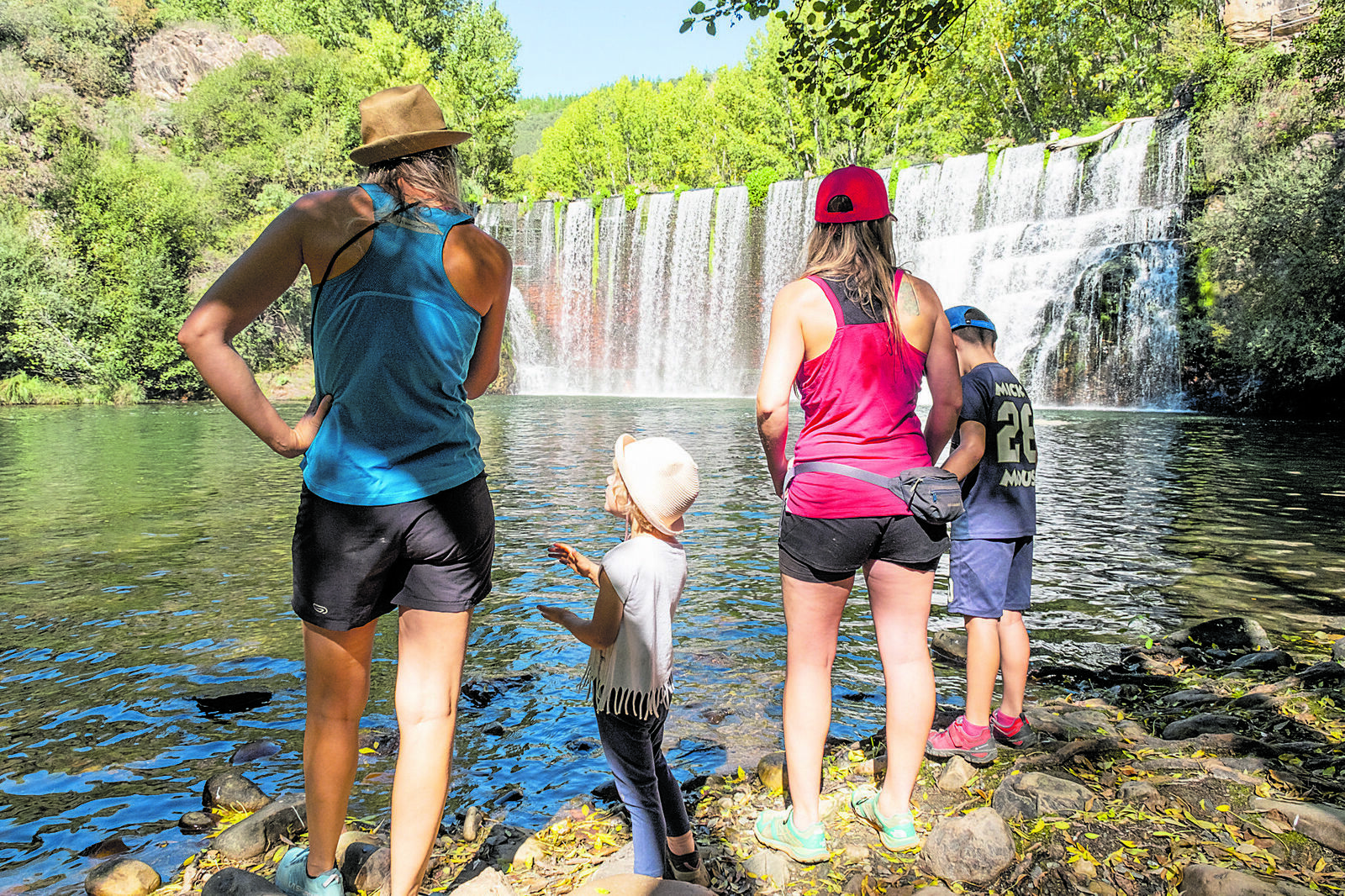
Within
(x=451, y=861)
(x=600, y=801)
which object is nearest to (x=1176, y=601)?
(x=600, y=801)

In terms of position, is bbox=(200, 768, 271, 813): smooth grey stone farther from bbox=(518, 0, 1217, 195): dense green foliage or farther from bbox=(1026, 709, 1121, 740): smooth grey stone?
bbox=(518, 0, 1217, 195): dense green foliage

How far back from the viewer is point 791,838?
3006 mm

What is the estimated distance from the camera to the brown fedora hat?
2.38 metres

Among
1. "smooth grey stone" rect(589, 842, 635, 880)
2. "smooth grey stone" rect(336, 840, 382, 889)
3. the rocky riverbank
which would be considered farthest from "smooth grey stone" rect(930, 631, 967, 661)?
"smooth grey stone" rect(336, 840, 382, 889)

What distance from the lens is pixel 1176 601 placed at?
685 centimetres

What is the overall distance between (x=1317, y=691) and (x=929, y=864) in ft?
9.43

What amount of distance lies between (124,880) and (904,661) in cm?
274

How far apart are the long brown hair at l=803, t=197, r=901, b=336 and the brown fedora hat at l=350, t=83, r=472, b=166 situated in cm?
124

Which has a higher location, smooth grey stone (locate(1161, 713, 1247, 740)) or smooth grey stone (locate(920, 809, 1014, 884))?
smooth grey stone (locate(920, 809, 1014, 884))

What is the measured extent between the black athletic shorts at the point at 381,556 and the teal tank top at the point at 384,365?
48 mm

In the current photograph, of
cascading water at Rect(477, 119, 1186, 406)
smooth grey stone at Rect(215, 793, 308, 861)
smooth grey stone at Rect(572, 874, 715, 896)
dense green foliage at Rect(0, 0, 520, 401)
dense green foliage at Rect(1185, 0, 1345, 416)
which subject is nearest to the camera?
smooth grey stone at Rect(572, 874, 715, 896)

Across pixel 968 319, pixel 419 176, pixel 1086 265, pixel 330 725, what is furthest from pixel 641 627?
pixel 1086 265

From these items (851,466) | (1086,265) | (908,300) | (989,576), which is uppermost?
(1086,265)

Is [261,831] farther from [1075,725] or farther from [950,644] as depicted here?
[950,644]
